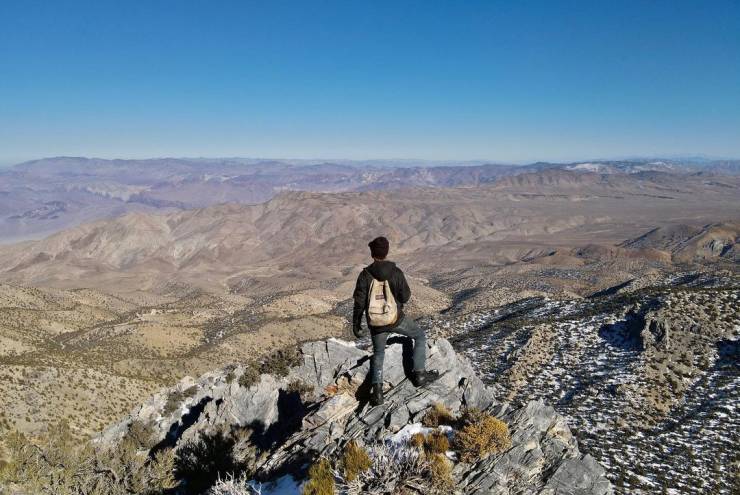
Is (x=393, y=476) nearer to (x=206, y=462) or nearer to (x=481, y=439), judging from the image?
(x=481, y=439)

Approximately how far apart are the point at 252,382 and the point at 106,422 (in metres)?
14.0

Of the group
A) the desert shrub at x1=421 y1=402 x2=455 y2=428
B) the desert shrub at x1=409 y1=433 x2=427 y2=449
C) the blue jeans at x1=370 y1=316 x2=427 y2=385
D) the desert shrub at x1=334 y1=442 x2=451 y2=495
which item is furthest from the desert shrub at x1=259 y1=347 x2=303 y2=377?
the desert shrub at x1=334 y1=442 x2=451 y2=495

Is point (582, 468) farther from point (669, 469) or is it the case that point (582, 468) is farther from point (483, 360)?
point (483, 360)

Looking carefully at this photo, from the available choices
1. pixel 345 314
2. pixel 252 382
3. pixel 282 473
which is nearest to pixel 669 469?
pixel 282 473

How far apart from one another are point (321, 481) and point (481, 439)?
9.46ft

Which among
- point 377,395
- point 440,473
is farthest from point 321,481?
point 377,395

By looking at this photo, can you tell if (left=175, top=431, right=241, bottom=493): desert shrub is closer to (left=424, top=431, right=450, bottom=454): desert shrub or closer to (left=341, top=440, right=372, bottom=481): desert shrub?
(left=341, top=440, right=372, bottom=481): desert shrub

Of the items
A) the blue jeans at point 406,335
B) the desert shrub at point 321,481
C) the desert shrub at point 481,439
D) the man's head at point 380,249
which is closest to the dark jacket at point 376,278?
the man's head at point 380,249

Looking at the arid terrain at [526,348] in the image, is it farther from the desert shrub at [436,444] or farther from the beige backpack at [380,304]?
the beige backpack at [380,304]

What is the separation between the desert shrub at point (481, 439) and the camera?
834 centimetres

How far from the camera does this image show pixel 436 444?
8461 millimetres

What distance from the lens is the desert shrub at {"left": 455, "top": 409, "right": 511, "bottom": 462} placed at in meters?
8.34

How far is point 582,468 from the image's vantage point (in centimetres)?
823

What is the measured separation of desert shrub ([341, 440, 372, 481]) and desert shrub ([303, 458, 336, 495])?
0.79 ft
